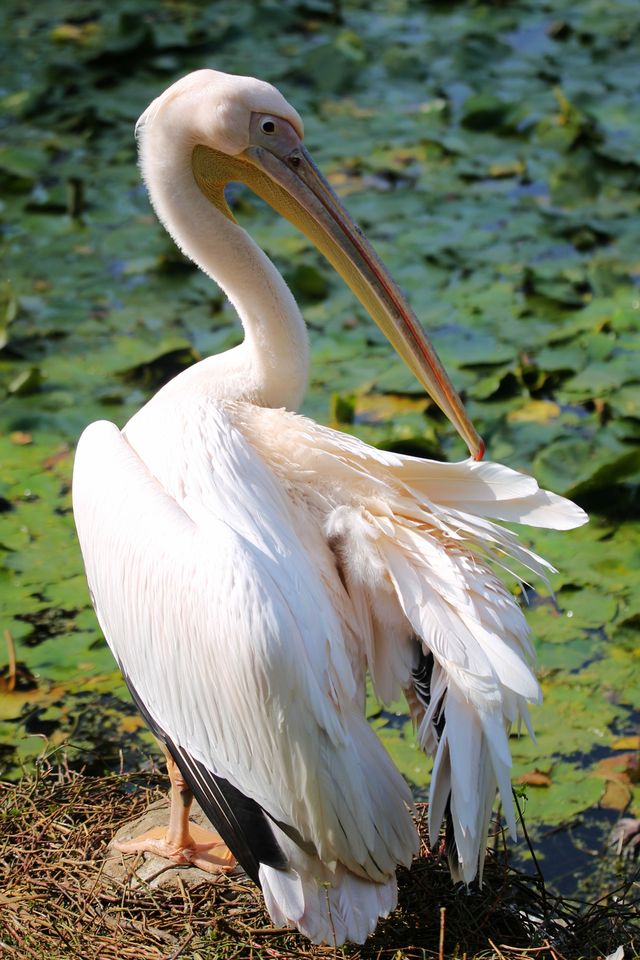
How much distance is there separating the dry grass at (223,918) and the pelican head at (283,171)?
1.11 metres

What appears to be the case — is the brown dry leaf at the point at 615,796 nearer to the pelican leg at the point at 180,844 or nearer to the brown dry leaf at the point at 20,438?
the pelican leg at the point at 180,844

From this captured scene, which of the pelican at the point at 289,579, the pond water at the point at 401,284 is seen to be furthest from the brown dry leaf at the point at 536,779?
the pelican at the point at 289,579

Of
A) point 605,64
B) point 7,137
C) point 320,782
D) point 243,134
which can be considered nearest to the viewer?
point 320,782

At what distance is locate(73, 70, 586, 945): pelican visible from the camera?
8.65ft

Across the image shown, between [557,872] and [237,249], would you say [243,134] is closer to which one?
[237,249]

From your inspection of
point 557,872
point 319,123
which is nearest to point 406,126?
point 319,123

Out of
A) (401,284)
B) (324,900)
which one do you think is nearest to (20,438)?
(401,284)

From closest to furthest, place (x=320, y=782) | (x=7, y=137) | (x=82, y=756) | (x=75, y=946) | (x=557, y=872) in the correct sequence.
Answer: (x=320, y=782), (x=75, y=946), (x=557, y=872), (x=82, y=756), (x=7, y=137)

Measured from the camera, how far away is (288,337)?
10.8 ft

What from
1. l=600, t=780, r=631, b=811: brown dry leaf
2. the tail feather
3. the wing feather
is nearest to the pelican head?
the wing feather

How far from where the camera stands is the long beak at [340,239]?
129 inches

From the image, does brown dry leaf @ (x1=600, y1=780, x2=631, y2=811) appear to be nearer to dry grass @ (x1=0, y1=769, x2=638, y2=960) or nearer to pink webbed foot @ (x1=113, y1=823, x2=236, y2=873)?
dry grass @ (x1=0, y1=769, x2=638, y2=960)

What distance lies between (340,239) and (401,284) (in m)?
2.97

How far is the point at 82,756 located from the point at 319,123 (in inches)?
201
